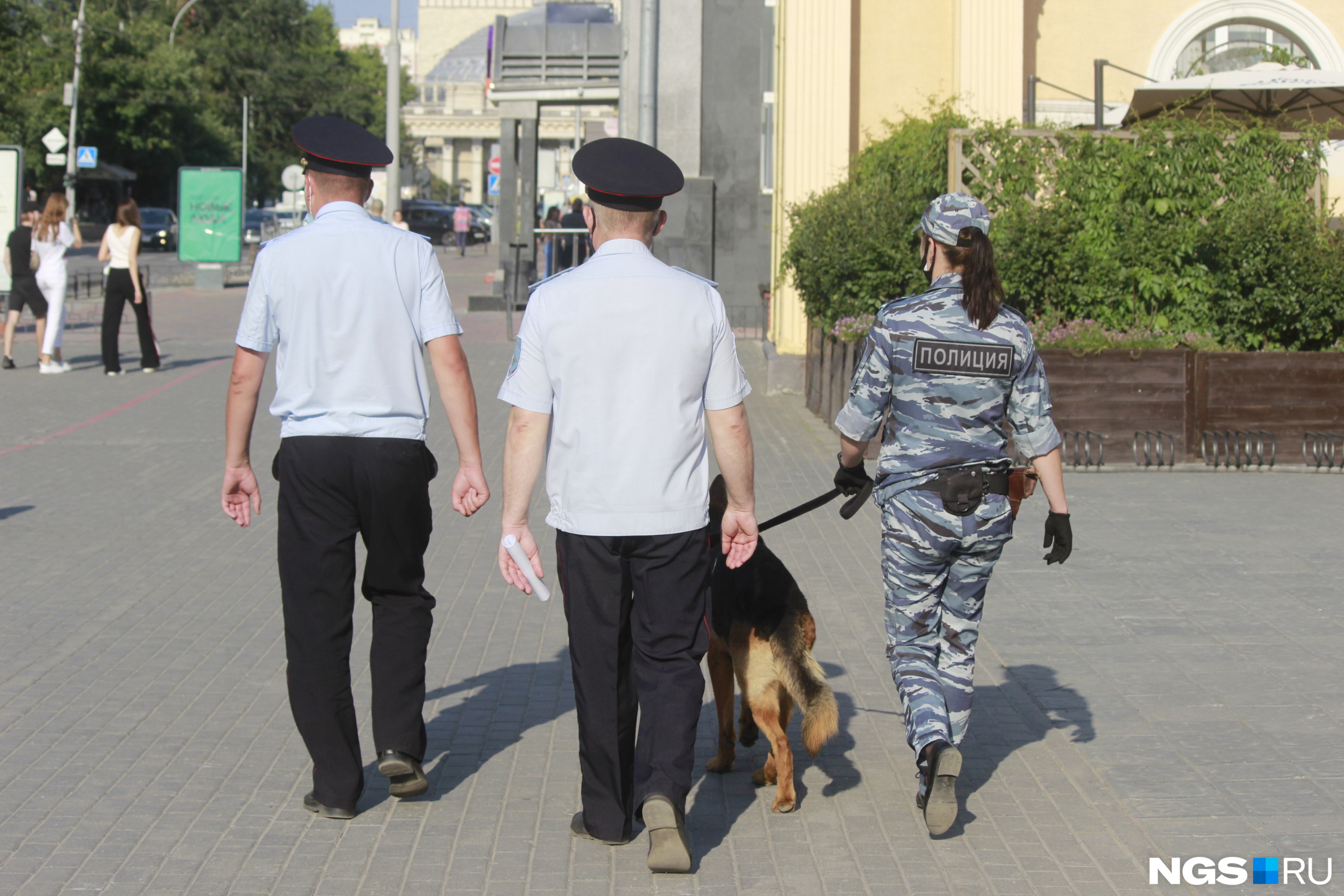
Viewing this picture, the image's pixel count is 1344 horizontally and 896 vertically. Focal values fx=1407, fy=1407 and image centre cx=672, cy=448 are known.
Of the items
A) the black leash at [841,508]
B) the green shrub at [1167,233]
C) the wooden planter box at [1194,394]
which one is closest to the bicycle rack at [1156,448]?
the wooden planter box at [1194,394]

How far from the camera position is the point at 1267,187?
36.6ft

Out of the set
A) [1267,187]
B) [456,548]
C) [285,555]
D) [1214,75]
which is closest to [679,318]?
[285,555]

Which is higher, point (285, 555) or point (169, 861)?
point (285, 555)

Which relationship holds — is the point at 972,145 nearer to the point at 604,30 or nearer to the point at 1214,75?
the point at 1214,75

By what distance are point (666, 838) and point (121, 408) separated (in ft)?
35.8

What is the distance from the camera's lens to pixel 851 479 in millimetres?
4289

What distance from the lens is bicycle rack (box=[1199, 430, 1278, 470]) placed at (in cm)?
1058

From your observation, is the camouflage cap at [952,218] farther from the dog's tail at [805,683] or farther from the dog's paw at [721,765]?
the dog's paw at [721,765]

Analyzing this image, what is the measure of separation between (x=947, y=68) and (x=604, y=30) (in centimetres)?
1181

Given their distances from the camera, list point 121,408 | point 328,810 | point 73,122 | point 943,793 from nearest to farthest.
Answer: point 943,793
point 328,810
point 121,408
point 73,122

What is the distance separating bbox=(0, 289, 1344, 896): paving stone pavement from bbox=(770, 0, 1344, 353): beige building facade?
6.07m

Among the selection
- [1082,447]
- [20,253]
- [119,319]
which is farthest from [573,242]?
[1082,447]

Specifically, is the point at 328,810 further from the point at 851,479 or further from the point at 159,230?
the point at 159,230

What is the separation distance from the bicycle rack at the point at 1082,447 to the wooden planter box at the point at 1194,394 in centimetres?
4
